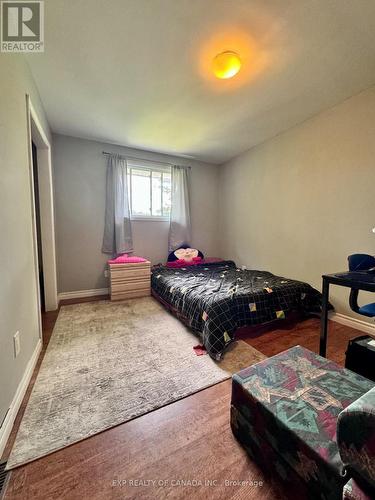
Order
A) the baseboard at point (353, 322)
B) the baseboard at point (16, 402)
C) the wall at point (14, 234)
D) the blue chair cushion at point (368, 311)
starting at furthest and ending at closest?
1. the baseboard at point (353, 322)
2. the blue chair cushion at point (368, 311)
3. the wall at point (14, 234)
4. the baseboard at point (16, 402)

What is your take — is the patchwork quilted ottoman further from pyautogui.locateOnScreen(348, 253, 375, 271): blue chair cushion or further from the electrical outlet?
the electrical outlet

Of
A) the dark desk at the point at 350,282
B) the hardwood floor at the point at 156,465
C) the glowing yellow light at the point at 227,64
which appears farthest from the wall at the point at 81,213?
the dark desk at the point at 350,282

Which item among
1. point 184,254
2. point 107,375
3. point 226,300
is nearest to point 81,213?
point 184,254

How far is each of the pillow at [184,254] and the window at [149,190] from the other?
659 mm

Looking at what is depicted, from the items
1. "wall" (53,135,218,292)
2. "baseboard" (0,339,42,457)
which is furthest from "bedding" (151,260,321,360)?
"baseboard" (0,339,42,457)

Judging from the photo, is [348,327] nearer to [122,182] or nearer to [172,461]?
[172,461]

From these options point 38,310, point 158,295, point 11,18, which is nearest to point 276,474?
point 38,310

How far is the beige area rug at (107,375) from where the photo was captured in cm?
114

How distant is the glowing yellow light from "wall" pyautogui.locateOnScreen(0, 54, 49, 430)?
1.50 meters

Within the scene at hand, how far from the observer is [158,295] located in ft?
9.92

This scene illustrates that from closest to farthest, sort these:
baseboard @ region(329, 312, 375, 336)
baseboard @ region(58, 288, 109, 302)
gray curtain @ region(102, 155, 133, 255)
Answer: baseboard @ region(329, 312, 375, 336), baseboard @ region(58, 288, 109, 302), gray curtain @ region(102, 155, 133, 255)

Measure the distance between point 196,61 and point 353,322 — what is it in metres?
3.03

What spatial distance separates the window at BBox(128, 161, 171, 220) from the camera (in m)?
3.66

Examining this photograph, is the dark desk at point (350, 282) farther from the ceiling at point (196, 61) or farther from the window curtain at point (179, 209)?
the window curtain at point (179, 209)
